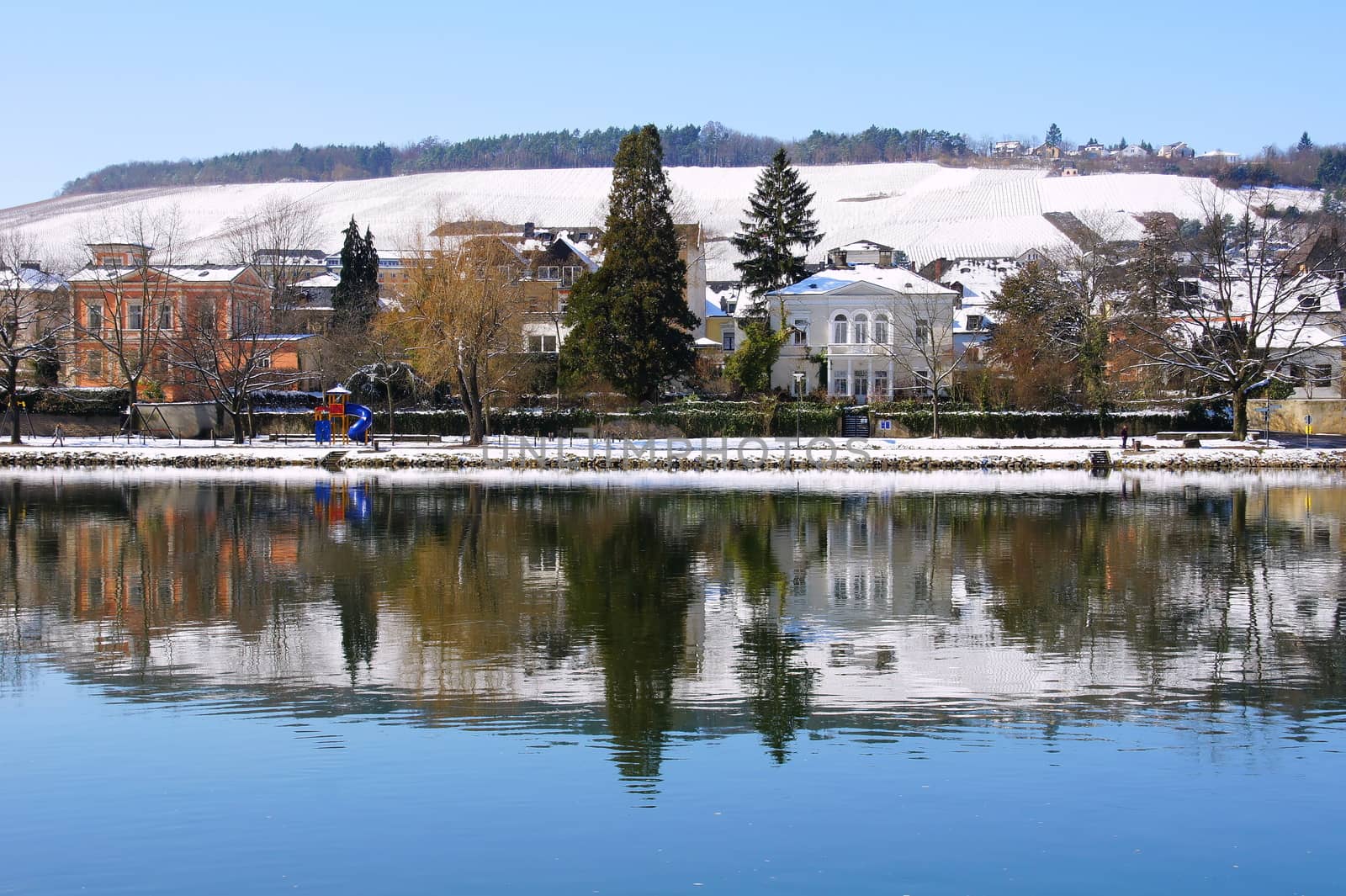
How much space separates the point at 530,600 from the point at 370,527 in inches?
392

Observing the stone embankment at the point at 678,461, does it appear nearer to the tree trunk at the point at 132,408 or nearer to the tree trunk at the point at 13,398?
the tree trunk at the point at 13,398

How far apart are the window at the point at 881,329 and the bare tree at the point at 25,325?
3848 cm

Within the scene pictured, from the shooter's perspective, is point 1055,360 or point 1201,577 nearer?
point 1201,577

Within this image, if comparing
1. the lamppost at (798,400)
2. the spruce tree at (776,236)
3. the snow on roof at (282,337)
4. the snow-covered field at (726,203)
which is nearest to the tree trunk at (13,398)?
the snow on roof at (282,337)

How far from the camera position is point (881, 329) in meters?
66.1

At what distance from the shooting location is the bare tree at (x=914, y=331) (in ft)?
209

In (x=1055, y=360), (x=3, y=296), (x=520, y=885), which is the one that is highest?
(x=3, y=296)

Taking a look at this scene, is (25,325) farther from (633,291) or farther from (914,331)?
(914,331)

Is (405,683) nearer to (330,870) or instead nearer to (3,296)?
(330,870)

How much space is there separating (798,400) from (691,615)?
4463cm

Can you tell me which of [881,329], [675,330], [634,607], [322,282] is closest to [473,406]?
[675,330]

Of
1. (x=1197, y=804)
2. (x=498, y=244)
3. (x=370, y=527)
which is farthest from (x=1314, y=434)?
(x=1197, y=804)

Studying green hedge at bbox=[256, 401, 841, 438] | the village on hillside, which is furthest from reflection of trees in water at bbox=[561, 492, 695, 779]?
the village on hillside

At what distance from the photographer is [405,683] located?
1280cm
